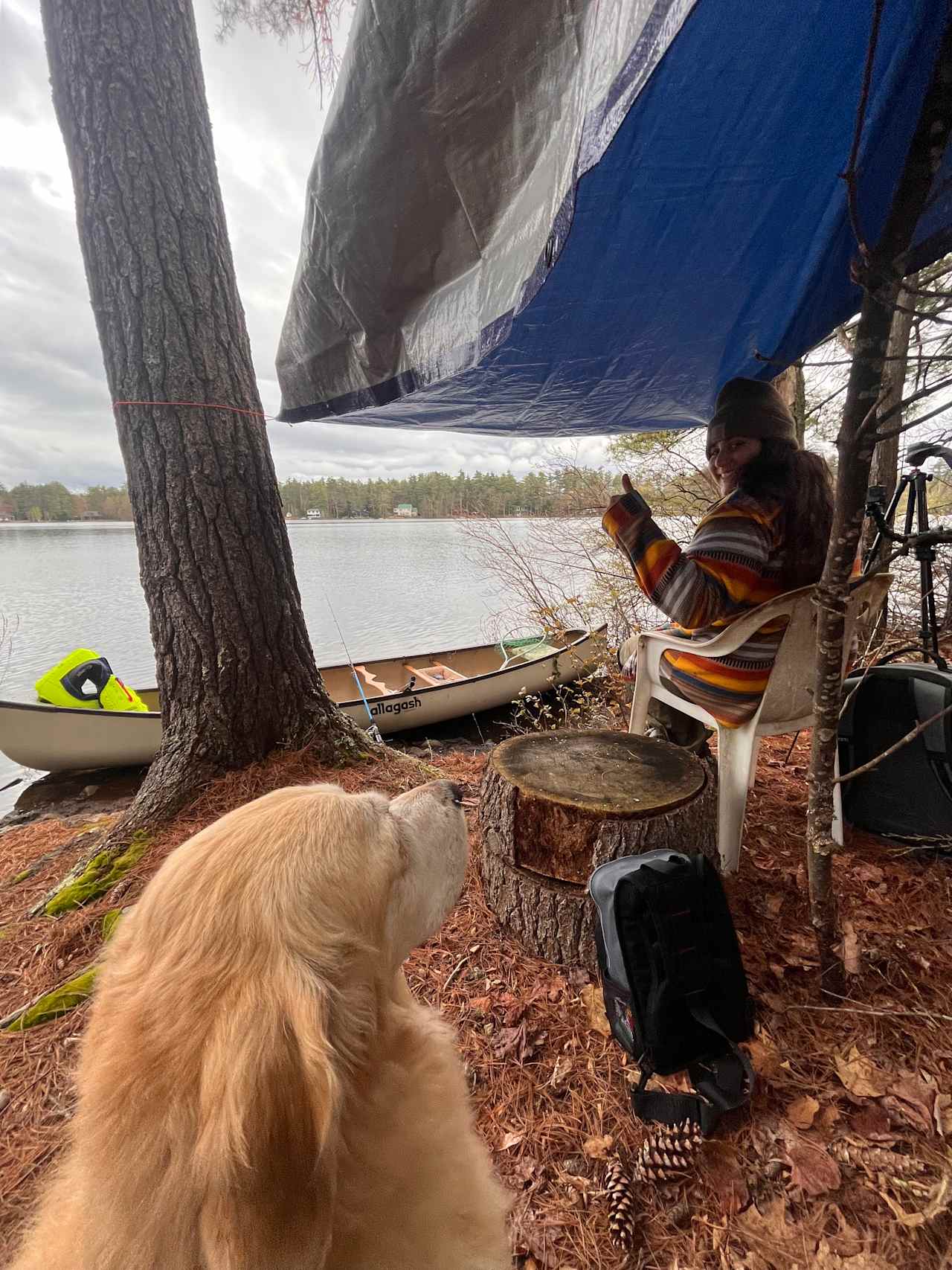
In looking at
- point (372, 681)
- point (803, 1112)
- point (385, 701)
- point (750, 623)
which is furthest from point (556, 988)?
point (372, 681)

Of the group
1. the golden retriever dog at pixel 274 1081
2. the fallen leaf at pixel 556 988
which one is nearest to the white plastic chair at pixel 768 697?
the fallen leaf at pixel 556 988

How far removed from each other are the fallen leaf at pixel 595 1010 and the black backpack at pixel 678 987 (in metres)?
0.19

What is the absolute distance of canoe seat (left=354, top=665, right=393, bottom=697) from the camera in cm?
668

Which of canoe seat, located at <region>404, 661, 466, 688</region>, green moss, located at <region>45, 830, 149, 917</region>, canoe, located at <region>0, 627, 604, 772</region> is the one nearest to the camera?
green moss, located at <region>45, 830, 149, 917</region>

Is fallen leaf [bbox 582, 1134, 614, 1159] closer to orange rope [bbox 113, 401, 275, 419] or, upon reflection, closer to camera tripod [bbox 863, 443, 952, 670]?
camera tripod [bbox 863, 443, 952, 670]

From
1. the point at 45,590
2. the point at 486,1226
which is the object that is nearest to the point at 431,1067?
the point at 486,1226

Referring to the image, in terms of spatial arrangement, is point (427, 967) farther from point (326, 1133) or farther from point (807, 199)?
point (807, 199)

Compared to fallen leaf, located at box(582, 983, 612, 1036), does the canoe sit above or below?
below

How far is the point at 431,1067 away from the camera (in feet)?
4.09

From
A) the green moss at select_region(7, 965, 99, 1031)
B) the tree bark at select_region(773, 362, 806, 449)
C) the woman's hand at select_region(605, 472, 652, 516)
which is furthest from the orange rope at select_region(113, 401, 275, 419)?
the tree bark at select_region(773, 362, 806, 449)

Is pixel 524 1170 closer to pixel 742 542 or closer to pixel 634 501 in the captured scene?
pixel 742 542

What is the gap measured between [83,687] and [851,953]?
6.60 m

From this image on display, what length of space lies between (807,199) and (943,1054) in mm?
2634

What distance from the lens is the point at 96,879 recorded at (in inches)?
94.4
